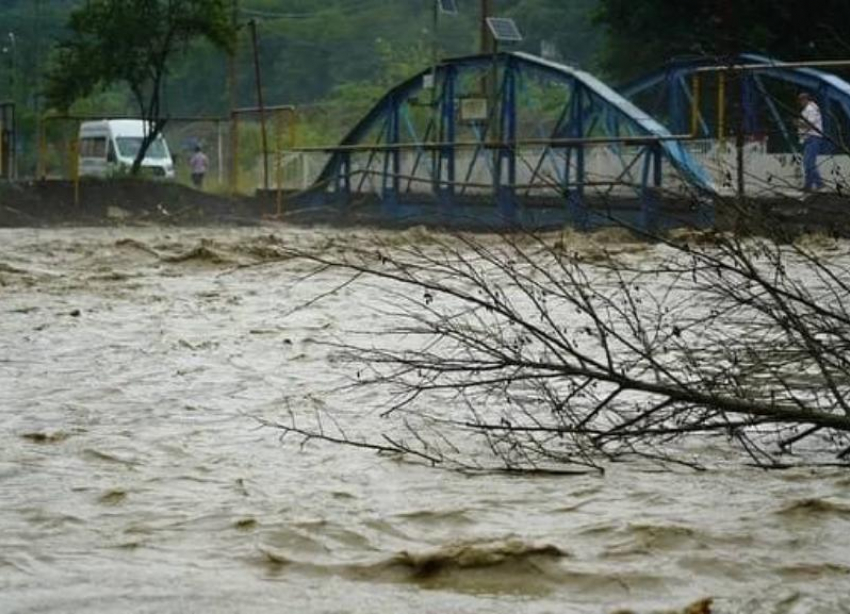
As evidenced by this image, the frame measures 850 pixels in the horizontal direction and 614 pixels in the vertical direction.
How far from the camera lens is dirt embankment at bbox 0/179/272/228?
32.1 metres

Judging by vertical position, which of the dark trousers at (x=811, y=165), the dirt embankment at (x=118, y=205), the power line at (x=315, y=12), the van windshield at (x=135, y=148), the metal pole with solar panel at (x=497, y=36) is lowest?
the dirt embankment at (x=118, y=205)

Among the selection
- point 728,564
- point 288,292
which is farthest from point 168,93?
point 728,564

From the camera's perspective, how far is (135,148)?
51.5 m

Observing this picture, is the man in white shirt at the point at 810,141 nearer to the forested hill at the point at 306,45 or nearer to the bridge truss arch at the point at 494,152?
the bridge truss arch at the point at 494,152

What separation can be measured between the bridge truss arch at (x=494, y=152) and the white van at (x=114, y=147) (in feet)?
50.0

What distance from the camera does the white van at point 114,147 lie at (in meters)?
49.5

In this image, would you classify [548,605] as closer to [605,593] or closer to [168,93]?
[605,593]

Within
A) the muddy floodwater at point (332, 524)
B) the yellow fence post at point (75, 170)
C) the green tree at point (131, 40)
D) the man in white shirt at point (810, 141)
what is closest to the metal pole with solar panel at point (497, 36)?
the yellow fence post at point (75, 170)

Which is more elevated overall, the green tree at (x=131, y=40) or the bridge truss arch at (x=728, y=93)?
the green tree at (x=131, y=40)

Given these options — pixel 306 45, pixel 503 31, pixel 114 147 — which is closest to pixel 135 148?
pixel 114 147

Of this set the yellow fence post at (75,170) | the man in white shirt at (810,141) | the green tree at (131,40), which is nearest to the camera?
the man in white shirt at (810,141)

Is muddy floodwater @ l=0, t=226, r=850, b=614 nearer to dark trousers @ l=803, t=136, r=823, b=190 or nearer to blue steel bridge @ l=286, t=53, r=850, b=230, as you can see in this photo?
Result: dark trousers @ l=803, t=136, r=823, b=190

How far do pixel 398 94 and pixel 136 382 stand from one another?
22672 millimetres

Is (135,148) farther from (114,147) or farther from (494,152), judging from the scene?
(494,152)
